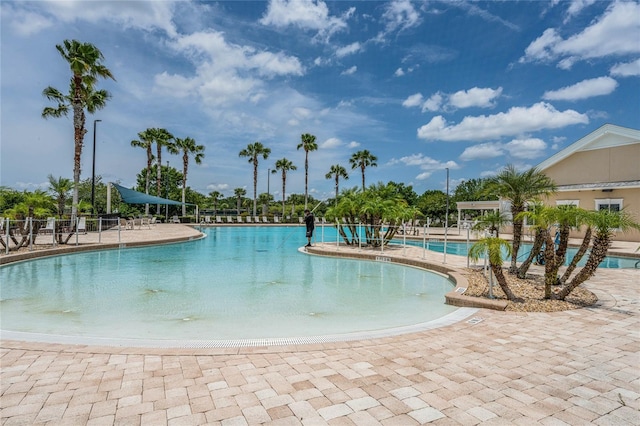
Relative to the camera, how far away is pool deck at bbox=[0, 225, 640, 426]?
2.41m

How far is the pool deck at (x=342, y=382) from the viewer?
2406mm

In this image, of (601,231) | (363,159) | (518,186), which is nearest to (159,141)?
(363,159)

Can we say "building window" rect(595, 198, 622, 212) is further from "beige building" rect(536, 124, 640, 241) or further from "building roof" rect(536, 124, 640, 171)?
"building roof" rect(536, 124, 640, 171)

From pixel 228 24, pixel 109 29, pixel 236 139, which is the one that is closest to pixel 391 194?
pixel 228 24

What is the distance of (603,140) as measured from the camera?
1952cm

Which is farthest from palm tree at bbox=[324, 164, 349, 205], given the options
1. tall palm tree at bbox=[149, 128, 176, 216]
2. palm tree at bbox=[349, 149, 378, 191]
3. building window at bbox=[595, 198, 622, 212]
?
building window at bbox=[595, 198, 622, 212]

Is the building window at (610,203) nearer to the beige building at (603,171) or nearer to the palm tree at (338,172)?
the beige building at (603,171)

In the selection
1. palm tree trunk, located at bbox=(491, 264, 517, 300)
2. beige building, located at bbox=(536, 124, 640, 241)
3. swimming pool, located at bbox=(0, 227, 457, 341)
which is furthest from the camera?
beige building, located at bbox=(536, 124, 640, 241)

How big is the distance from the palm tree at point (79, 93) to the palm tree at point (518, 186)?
641 inches

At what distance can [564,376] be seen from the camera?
121 inches

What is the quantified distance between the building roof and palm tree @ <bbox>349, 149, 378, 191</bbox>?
70.1 feet

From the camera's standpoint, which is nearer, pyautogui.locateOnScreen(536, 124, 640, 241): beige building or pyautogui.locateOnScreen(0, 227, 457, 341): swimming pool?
pyautogui.locateOnScreen(0, 227, 457, 341): swimming pool

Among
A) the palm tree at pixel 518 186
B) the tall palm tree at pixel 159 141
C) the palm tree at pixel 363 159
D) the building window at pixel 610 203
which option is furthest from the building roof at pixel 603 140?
the tall palm tree at pixel 159 141

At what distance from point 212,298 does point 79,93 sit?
15.6m
